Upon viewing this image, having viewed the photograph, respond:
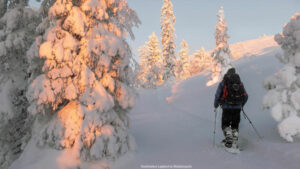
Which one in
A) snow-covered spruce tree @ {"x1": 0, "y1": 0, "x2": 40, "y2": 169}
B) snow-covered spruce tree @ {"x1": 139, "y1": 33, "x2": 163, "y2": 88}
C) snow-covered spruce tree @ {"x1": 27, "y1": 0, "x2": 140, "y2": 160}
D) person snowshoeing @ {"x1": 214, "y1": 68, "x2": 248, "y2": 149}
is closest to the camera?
snow-covered spruce tree @ {"x1": 27, "y1": 0, "x2": 140, "y2": 160}

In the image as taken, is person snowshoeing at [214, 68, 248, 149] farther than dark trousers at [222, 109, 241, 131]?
No

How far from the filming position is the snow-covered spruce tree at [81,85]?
635 cm

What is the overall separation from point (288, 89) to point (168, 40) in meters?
Result: 39.3

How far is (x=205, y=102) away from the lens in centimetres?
1633

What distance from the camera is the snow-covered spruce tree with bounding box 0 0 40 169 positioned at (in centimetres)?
877

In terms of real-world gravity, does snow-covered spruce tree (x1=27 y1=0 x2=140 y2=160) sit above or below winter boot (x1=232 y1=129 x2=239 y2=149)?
above

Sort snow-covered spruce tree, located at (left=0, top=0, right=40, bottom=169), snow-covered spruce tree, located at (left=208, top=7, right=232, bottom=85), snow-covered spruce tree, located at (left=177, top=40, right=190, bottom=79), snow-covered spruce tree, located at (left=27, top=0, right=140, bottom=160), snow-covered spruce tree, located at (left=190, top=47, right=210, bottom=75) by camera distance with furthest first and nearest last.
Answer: snow-covered spruce tree, located at (left=190, top=47, right=210, bottom=75), snow-covered spruce tree, located at (left=177, top=40, right=190, bottom=79), snow-covered spruce tree, located at (left=208, top=7, right=232, bottom=85), snow-covered spruce tree, located at (left=0, top=0, right=40, bottom=169), snow-covered spruce tree, located at (left=27, top=0, right=140, bottom=160)

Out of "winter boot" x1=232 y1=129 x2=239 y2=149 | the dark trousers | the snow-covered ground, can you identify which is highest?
the dark trousers

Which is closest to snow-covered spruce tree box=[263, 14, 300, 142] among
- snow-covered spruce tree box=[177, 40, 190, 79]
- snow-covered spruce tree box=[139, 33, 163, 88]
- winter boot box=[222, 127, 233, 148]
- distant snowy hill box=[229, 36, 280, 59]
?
winter boot box=[222, 127, 233, 148]

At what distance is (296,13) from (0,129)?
11696 millimetres

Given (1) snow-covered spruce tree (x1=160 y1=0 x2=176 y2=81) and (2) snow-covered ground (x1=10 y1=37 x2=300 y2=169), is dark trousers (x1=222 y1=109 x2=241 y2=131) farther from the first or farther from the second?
(1) snow-covered spruce tree (x1=160 y1=0 x2=176 y2=81)

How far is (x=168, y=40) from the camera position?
149 feet

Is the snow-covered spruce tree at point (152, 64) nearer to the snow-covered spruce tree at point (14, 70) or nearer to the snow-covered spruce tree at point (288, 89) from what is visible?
the snow-covered spruce tree at point (14, 70)

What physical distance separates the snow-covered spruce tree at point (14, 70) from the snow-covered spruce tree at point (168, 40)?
36486 mm
